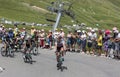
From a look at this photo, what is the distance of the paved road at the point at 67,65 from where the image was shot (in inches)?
978

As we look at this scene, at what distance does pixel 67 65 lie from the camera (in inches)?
1156

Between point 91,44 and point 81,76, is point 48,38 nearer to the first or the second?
point 91,44

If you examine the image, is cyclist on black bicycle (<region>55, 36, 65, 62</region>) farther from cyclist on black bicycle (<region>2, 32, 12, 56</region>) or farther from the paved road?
cyclist on black bicycle (<region>2, 32, 12, 56</region>)

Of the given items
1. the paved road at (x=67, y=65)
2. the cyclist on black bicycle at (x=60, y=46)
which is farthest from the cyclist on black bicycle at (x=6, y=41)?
the cyclist on black bicycle at (x=60, y=46)

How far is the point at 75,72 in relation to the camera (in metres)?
26.1

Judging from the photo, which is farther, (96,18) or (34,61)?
(96,18)

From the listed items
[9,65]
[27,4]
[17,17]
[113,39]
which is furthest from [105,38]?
[27,4]

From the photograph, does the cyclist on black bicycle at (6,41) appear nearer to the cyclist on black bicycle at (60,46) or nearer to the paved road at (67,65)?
the paved road at (67,65)

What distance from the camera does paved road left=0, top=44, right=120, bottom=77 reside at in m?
24.8

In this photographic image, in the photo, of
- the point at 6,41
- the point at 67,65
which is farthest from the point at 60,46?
the point at 6,41

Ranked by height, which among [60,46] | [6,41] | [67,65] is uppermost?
[60,46]

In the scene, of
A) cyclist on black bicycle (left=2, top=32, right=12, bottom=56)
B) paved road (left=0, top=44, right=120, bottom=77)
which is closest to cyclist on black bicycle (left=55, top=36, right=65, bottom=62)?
paved road (left=0, top=44, right=120, bottom=77)

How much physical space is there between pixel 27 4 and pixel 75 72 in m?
122

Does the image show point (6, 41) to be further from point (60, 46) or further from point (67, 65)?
point (60, 46)
